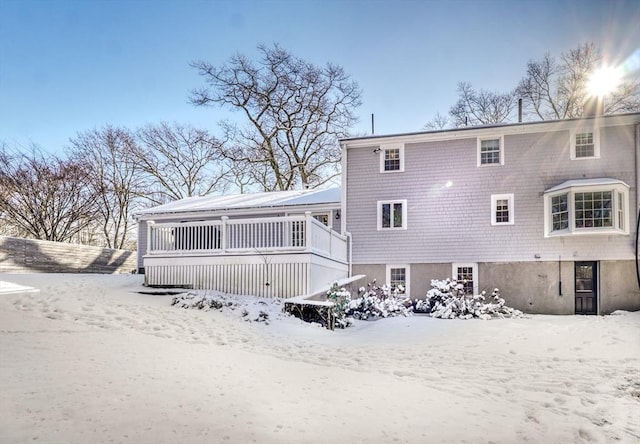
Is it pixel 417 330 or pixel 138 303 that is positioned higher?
pixel 138 303

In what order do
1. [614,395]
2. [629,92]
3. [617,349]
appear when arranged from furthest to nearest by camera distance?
[629,92] < [617,349] < [614,395]

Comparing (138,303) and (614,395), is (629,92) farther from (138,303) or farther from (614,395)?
(138,303)

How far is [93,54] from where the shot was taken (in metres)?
14.3

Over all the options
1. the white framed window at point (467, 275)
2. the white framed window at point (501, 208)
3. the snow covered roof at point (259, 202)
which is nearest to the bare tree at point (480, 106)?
the snow covered roof at point (259, 202)

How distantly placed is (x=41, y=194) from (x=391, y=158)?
17101 mm

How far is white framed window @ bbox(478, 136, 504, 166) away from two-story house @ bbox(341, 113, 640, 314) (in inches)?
1.3

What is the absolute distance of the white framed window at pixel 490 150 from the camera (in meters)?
15.7

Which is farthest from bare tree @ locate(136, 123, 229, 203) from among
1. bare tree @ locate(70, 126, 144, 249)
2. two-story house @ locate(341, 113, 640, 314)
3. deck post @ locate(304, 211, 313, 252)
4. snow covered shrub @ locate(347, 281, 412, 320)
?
deck post @ locate(304, 211, 313, 252)

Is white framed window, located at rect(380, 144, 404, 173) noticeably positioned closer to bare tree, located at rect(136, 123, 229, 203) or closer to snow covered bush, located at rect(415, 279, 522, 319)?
snow covered bush, located at rect(415, 279, 522, 319)

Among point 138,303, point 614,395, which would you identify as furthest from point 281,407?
point 138,303

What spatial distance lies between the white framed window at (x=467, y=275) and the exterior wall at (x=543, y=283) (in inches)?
5.2

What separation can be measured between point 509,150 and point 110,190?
71.3 feet

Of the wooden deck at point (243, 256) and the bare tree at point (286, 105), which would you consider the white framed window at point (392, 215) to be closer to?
the wooden deck at point (243, 256)

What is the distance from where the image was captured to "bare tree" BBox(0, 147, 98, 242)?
72.2 feet
